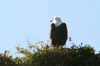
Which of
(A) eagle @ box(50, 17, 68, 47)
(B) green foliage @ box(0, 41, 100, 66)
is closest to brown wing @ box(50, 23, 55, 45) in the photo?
(A) eagle @ box(50, 17, 68, 47)

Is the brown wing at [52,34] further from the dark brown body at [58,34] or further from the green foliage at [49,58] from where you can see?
the green foliage at [49,58]

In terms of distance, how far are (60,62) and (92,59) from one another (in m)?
1.03

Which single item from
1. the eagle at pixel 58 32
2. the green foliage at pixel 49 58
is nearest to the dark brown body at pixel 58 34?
the eagle at pixel 58 32

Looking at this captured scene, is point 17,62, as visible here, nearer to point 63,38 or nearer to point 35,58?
point 35,58

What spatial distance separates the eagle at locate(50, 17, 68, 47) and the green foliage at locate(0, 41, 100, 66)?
2.83 meters

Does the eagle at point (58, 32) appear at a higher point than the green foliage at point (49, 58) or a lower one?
higher

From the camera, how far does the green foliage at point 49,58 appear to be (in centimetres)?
1914

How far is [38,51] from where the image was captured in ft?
64.1

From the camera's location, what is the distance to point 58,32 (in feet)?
74.9

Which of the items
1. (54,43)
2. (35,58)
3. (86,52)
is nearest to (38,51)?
(35,58)

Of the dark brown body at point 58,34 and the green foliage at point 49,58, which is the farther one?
the dark brown body at point 58,34

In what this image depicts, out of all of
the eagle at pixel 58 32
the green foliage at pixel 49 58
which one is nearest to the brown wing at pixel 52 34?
the eagle at pixel 58 32

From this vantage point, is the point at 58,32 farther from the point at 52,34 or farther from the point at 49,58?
the point at 49,58

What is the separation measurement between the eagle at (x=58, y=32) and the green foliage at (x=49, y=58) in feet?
9.29
